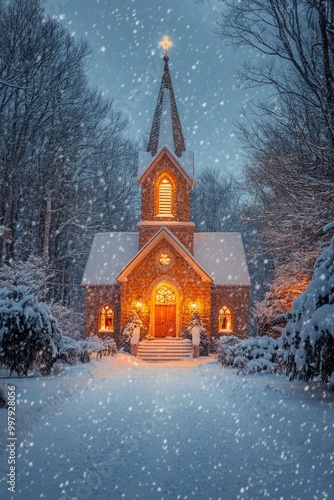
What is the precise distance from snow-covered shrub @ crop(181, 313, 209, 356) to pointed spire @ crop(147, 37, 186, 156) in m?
10.3

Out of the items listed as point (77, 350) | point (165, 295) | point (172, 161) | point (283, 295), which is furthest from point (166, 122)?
point (77, 350)

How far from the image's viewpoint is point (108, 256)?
85.3 feet

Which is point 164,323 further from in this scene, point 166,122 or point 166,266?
point 166,122

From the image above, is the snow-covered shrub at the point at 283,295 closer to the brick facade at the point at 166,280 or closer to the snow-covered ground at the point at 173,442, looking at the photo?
the brick facade at the point at 166,280

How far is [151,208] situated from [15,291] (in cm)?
1540

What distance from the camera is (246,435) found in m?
6.52

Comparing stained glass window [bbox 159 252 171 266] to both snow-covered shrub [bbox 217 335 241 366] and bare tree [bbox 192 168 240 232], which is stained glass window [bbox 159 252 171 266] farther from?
bare tree [bbox 192 168 240 232]

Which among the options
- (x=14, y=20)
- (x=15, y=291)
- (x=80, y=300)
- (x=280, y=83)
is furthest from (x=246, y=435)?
(x=80, y=300)

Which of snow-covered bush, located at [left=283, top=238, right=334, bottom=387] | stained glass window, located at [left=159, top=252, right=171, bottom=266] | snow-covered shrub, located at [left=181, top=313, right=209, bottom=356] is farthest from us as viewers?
stained glass window, located at [left=159, top=252, right=171, bottom=266]

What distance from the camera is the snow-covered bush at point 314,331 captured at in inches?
289

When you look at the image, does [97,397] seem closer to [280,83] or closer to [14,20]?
[280,83]

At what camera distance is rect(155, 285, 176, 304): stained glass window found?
928 inches

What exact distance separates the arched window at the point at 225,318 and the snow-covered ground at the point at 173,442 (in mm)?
13750

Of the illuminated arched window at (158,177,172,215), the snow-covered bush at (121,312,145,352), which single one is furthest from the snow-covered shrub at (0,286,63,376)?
the illuminated arched window at (158,177,172,215)
